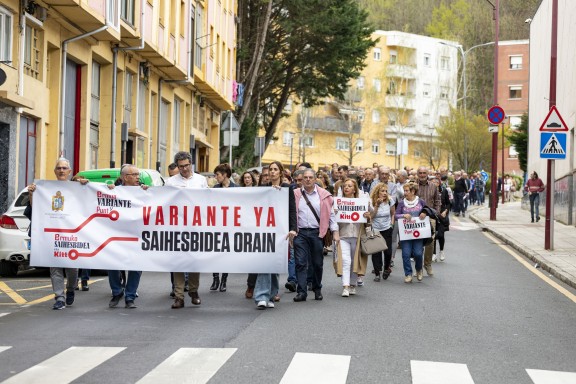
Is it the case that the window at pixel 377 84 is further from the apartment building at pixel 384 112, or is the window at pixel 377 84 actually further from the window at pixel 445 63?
the window at pixel 445 63

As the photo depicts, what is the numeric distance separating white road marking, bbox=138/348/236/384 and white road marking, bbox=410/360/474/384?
1.62 metres

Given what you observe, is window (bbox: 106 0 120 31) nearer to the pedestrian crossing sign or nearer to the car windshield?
the car windshield

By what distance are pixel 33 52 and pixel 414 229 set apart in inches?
407

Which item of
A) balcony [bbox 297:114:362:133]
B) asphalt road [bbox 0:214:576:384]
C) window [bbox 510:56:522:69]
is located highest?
window [bbox 510:56:522:69]

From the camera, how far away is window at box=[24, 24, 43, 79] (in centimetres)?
2306

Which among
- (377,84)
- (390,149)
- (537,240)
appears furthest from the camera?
(390,149)

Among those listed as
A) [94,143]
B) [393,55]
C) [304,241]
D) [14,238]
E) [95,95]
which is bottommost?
[14,238]

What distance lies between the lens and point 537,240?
27.7m

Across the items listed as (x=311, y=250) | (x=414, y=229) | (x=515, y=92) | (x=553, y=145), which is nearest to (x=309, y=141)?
(x=515, y=92)

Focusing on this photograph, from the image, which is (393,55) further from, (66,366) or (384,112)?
(66,366)

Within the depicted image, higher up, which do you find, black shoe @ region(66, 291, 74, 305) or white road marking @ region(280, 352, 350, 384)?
black shoe @ region(66, 291, 74, 305)

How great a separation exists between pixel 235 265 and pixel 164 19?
A: 21665 millimetres

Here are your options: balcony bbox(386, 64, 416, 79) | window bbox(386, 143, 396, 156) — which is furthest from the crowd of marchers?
window bbox(386, 143, 396, 156)

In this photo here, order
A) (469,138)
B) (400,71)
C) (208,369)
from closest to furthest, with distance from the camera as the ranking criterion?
(208,369)
(469,138)
(400,71)
